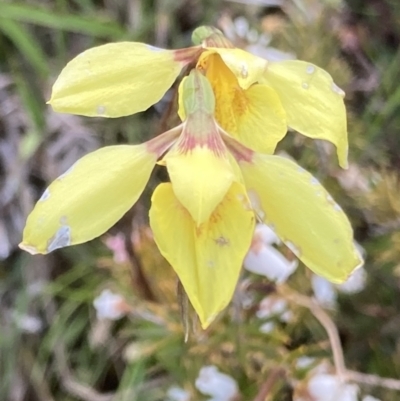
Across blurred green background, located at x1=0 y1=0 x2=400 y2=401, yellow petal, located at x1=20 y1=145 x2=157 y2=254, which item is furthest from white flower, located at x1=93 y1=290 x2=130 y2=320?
yellow petal, located at x1=20 y1=145 x2=157 y2=254

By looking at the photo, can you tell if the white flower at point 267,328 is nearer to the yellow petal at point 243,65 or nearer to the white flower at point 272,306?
the white flower at point 272,306

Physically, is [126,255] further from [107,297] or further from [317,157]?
[317,157]

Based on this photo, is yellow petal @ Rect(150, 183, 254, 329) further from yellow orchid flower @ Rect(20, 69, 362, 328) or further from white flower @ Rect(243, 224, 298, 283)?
white flower @ Rect(243, 224, 298, 283)

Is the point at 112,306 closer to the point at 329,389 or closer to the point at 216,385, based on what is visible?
the point at 216,385

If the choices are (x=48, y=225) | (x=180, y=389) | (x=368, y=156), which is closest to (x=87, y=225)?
(x=48, y=225)

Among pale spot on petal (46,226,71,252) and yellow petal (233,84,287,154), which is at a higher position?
yellow petal (233,84,287,154)

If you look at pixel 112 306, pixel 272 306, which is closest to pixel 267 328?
pixel 272 306
